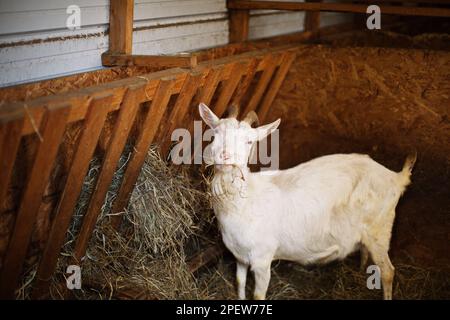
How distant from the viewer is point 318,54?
6012 mm

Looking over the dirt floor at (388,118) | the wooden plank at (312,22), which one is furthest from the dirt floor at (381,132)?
the wooden plank at (312,22)

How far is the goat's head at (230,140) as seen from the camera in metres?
4.00

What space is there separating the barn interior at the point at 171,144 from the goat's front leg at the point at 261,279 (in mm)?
410

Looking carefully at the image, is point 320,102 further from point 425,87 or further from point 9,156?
point 9,156

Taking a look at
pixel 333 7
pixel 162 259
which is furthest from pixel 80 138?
pixel 333 7

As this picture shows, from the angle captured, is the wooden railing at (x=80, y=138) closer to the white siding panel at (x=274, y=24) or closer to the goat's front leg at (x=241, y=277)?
the goat's front leg at (x=241, y=277)

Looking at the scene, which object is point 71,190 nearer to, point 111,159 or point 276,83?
point 111,159

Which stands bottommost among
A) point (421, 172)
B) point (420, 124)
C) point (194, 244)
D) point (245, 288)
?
point (245, 288)

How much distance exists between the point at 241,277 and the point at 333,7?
9.24ft

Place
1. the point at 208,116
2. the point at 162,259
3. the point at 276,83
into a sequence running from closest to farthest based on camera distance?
the point at 208,116
the point at 162,259
the point at 276,83

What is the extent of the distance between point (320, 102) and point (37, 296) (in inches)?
134

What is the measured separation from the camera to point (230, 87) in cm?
514

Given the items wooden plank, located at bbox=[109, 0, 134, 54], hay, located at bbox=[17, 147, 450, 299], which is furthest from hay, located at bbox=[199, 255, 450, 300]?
wooden plank, located at bbox=[109, 0, 134, 54]
